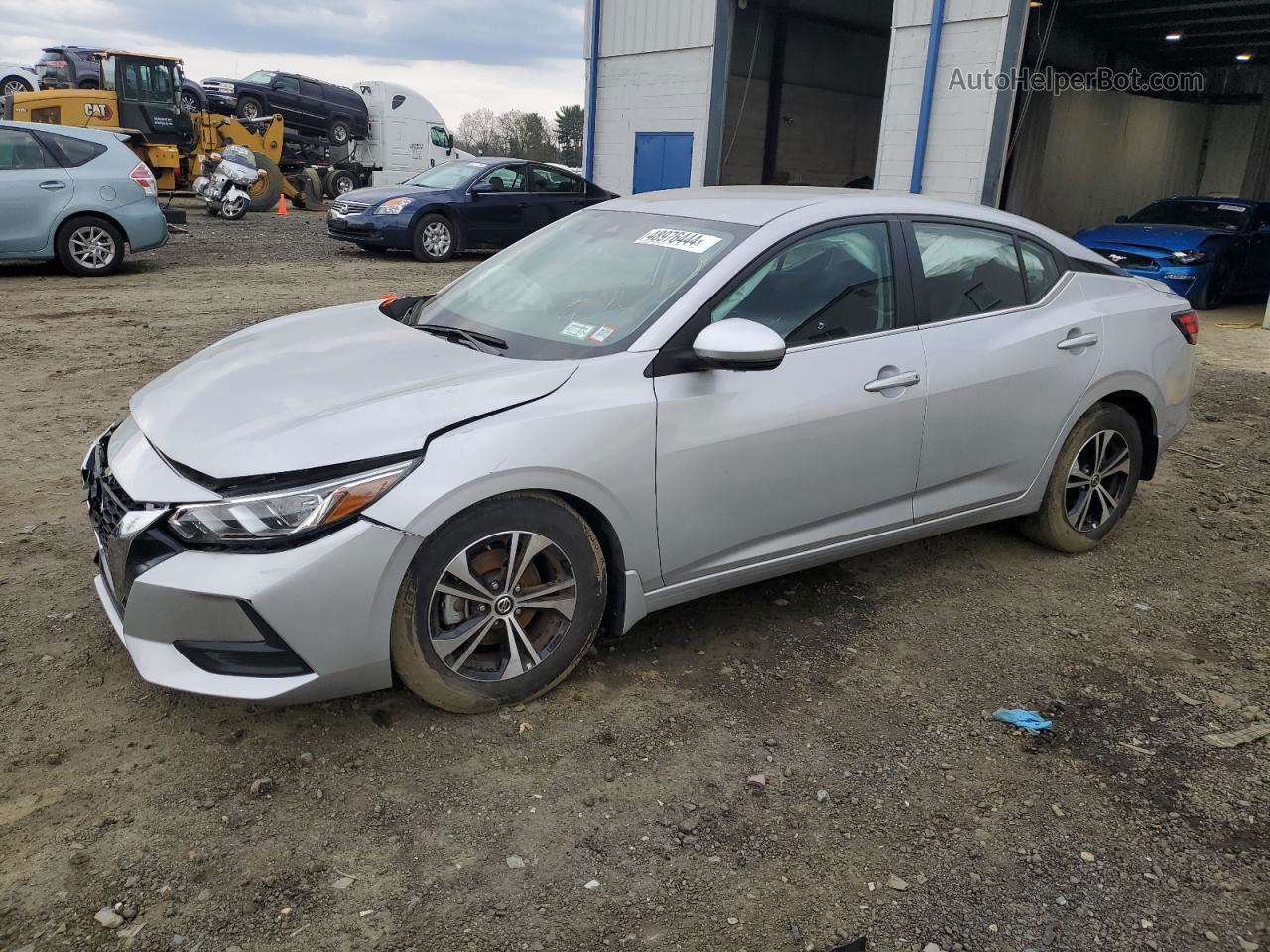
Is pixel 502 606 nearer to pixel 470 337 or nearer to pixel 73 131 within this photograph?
pixel 470 337

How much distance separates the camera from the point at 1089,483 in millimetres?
4492

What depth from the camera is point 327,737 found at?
9.76ft

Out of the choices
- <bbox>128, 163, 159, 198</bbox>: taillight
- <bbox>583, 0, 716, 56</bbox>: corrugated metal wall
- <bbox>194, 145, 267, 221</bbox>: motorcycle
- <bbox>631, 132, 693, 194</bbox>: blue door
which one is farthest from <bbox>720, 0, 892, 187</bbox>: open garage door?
<bbox>128, 163, 159, 198</bbox>: taillight

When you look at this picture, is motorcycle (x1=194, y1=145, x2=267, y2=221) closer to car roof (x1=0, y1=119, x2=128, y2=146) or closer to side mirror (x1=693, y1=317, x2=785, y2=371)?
car roof (x1=0, y1=119, x2=128, y2=146)

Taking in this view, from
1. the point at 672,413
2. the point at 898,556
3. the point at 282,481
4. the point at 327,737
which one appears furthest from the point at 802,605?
the point at 282,481

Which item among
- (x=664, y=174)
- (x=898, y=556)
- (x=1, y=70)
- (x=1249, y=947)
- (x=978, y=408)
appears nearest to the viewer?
(x=1249, y=947)

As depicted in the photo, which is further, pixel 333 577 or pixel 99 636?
pixel 99 636

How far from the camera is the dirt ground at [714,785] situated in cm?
235

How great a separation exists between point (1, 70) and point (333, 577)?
32313mm

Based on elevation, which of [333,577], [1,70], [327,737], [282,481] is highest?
[1,70]

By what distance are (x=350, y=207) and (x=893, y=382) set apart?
12.6m

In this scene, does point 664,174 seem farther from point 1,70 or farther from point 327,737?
point 1,70

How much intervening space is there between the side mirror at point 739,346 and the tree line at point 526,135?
51973 millimetres

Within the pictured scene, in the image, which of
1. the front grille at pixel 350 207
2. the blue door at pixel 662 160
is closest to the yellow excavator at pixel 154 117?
the front grille at pixel 350 207
